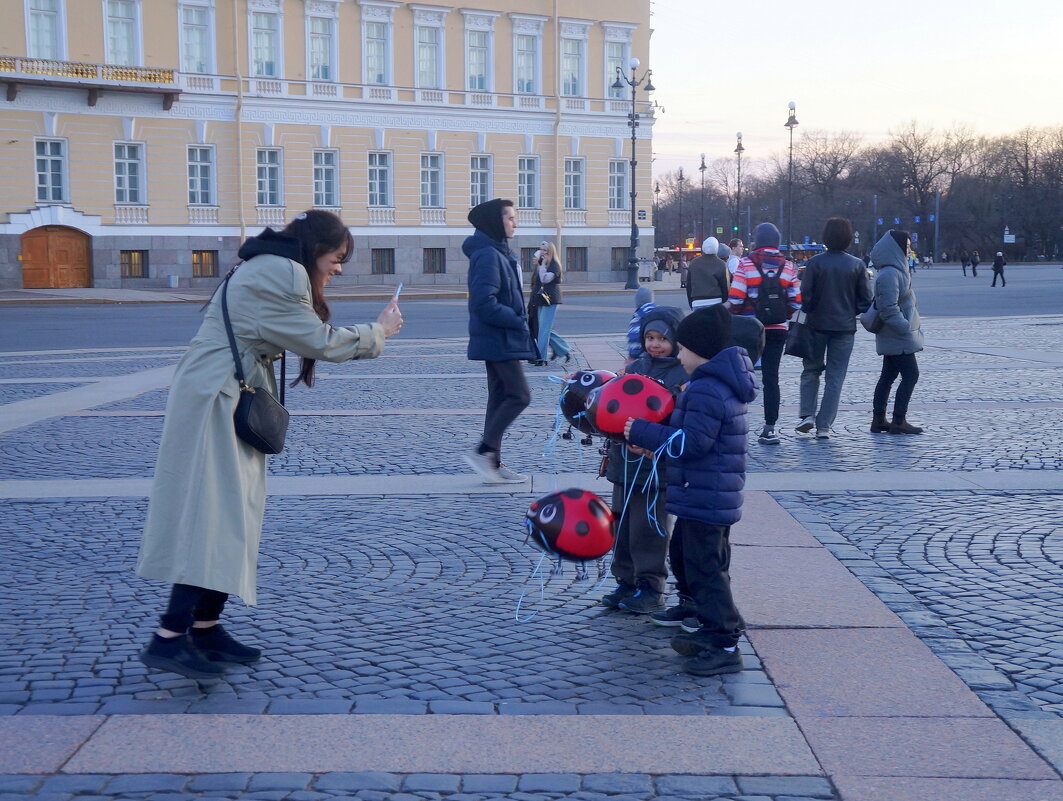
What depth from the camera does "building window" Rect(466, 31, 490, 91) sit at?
47.9m

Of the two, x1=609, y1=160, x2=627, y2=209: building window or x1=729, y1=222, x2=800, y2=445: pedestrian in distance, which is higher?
x1=609, y1=160, x2=627, y2=209: building window

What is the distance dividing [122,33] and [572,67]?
17710mm

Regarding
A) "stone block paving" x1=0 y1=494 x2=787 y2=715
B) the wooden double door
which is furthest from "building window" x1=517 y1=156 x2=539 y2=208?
"stone block paving" x1=0 y1=494 x2=787 y2=715

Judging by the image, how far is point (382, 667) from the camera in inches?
188

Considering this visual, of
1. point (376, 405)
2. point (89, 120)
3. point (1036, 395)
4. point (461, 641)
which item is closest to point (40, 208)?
point (89, 120)

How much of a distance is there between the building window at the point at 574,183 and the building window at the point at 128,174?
17.0 metres

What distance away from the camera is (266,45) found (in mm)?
43938

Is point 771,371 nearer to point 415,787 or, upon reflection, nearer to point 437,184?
point 415,787

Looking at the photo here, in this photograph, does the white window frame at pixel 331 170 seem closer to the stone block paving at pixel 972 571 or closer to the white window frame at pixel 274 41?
the white window frame at pixel 274 41

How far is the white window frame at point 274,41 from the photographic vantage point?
43469mm

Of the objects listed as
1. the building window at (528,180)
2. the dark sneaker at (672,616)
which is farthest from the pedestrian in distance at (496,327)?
the building window at (528,180)

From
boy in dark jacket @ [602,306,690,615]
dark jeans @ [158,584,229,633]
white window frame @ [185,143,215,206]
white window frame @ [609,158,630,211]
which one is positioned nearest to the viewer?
dark jeans @ [158,584,229,633]

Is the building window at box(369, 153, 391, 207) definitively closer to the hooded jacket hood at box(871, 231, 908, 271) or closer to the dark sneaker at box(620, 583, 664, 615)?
the hooded jacket hood at box(871, 231, 908, 271)

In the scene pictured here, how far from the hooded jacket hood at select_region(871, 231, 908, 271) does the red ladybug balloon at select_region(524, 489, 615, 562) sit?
626 centimetres
